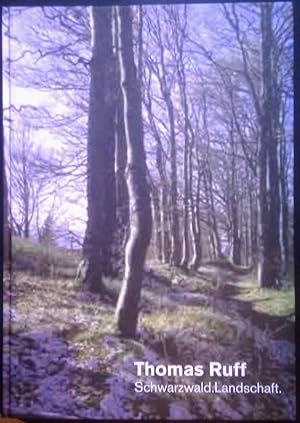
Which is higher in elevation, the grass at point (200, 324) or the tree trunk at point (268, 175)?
the tree trunk at point (268, 175)

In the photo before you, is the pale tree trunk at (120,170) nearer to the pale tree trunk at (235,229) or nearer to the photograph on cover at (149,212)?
the photograph on cover at (149,212)

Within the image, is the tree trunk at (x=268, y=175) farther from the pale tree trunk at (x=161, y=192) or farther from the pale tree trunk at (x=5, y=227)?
the pale tree trunk at (x=5, y=227)

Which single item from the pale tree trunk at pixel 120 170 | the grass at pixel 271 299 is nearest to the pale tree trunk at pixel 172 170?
the pale tree trunk at pixel 120 170

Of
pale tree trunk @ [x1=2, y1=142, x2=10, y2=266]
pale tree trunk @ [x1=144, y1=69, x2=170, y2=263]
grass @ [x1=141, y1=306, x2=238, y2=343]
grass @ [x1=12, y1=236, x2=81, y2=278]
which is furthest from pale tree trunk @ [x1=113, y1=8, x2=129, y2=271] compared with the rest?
pale tree trunk @ [x1=2, y1=142, x2=10, y2=266]

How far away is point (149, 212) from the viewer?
2.48 metres

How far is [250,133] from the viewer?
8.11 ft

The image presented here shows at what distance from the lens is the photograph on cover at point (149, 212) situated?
7.99 ft

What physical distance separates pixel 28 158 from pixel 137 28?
2.17ft

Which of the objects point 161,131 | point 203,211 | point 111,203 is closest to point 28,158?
point 111,203

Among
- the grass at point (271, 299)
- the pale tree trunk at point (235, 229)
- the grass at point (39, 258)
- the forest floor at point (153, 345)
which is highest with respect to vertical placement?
the pale tree trunk at point (235, 229)

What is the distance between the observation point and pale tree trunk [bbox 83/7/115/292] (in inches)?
97.8

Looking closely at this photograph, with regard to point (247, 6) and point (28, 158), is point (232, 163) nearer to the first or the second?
point (247, 6)

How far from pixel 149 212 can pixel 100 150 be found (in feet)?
1.02

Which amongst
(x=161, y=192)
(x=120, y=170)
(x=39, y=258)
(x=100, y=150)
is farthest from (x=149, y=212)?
(x=39, y=258)
